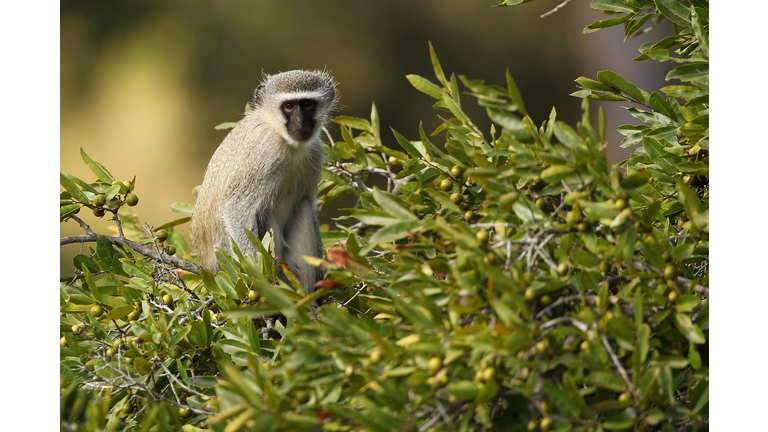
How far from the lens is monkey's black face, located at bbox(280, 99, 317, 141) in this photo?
2.42m

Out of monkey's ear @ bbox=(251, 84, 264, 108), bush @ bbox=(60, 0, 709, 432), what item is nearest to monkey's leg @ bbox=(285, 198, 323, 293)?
monkey's ear @ bbox=(251, 84, 264, 108)

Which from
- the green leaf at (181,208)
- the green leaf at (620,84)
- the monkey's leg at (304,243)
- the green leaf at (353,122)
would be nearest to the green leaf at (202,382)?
the green leaf at (353,122)

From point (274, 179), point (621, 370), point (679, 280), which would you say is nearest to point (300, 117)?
point (274, 179)

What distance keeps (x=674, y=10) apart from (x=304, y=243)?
161 cm

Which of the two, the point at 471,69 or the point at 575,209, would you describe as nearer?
the point at 575,209

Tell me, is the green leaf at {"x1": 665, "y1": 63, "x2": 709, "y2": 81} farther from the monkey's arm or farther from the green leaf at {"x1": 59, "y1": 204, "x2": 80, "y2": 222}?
the monkey's arm

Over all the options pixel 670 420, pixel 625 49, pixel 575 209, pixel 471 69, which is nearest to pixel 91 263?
pixel 575 209

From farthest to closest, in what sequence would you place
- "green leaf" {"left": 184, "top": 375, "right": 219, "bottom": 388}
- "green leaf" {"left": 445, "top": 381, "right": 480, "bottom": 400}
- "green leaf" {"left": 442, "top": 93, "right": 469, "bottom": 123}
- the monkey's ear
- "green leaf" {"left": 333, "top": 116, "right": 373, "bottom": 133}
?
the monkey's ear, "green leaf" {"left": 333, "top": 116, "right": 373, "bottom": 133}, "green leaf" {"left": 442, "top": 93, "right": 469, "bottom": 123}, "green leaf" {"left": 184, "top": 375, "right": 219, "bottom": 388}, "green leaf" {"left": 445, "top": 381, "right": 480, "bottom": 400}

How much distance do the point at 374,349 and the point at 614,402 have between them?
335 millimetres

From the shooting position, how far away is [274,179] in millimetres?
2447

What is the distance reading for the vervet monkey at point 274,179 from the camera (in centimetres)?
241

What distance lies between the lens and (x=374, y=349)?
88 cm

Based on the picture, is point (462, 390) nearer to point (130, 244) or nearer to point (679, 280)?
point (679, 280)

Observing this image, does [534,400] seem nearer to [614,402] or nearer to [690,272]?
[614,402]
